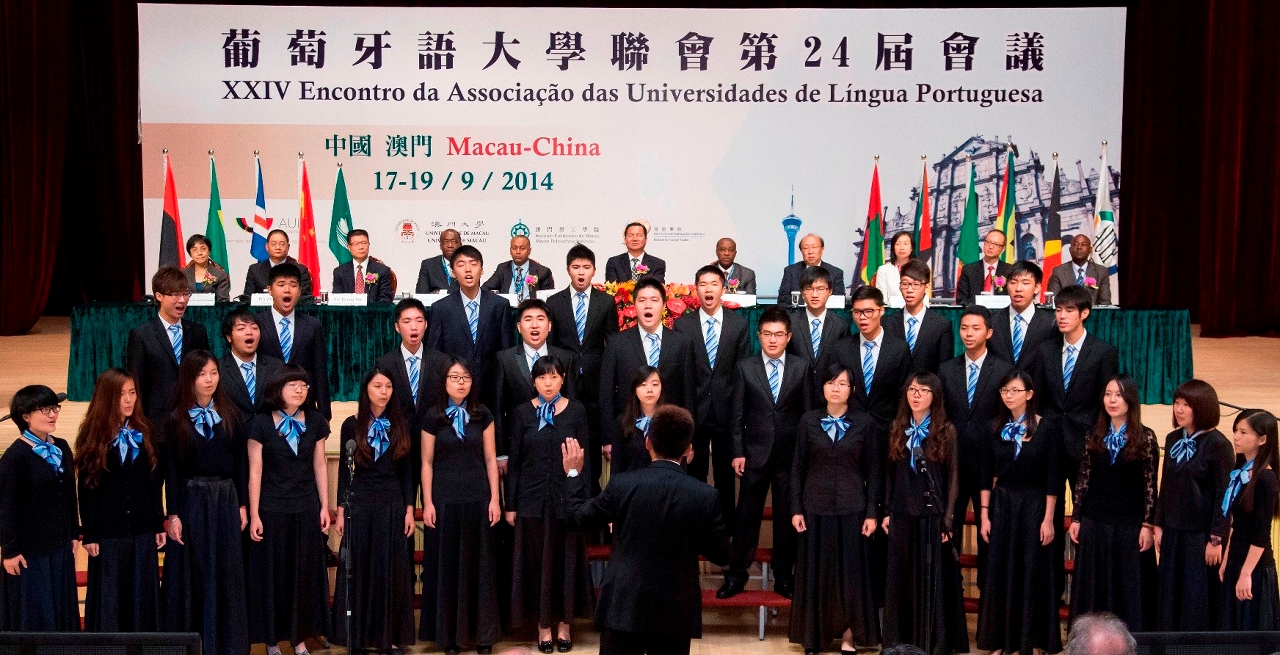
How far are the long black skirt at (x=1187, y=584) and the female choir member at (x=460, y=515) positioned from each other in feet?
8.85

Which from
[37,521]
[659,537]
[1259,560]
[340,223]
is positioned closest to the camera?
[659,537]

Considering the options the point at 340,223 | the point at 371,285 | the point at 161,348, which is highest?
the point at 340,223

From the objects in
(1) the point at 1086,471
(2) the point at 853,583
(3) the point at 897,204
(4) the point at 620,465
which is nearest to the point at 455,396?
(4) the point at 620,465

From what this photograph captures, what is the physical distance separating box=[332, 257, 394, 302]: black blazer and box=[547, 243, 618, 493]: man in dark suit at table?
2.63 m

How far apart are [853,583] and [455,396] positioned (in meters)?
1.84

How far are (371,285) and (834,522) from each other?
424cm

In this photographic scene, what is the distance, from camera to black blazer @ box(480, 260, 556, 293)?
332 inches

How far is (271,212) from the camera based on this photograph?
10836 millimetres

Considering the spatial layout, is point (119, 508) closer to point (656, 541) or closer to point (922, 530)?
point (656, 541)

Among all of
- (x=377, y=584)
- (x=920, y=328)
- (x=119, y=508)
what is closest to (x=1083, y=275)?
(x=920, y=328)

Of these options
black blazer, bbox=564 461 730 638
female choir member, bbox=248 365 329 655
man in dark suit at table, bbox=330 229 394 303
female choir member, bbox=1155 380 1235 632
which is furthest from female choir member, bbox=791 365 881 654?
man in dark suit at table, bbox=330 229 394 303

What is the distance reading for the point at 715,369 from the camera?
237 inches

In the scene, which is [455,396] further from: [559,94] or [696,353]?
[559,94]

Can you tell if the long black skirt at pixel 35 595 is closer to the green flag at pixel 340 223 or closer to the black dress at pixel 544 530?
the black dress at pixel 544 530
